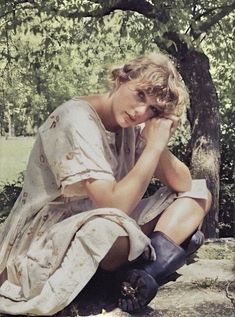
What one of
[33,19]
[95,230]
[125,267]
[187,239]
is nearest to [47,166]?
[95,230]

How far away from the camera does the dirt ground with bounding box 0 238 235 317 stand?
1909mm

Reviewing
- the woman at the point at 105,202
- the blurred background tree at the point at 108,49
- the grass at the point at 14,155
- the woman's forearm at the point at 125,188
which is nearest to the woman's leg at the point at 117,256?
the woman at the point at 105,202

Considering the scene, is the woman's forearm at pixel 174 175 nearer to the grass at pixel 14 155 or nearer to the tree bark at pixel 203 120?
the grass at pixel 14 155

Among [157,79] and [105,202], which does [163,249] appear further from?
[157,79]

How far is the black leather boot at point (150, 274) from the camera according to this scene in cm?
185

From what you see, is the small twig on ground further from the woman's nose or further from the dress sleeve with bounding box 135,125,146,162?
the woman's nose

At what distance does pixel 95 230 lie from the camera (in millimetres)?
1808

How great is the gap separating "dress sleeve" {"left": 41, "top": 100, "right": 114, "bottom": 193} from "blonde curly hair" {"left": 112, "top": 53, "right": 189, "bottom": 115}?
18 cm

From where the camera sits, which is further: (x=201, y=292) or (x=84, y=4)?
(x=84, y=4)

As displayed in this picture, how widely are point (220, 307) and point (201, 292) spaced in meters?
0.13

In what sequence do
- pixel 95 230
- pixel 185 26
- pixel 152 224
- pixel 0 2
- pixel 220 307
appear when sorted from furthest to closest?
1. pixel 0 2
2. pixel 185 26
3. pixel 152 224
4. pixel 220 307
5. pixel 95 230

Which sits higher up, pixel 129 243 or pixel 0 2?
pixel 0 2

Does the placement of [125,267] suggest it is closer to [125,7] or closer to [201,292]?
[201,292]

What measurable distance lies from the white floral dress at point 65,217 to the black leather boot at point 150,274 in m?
0.05
